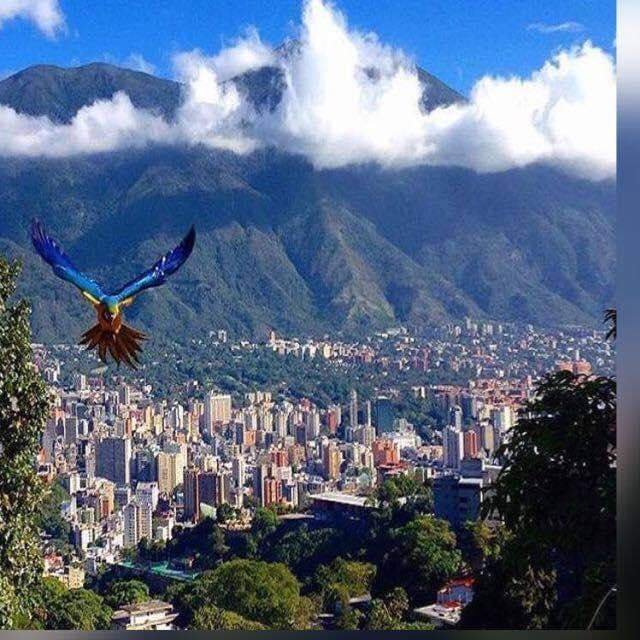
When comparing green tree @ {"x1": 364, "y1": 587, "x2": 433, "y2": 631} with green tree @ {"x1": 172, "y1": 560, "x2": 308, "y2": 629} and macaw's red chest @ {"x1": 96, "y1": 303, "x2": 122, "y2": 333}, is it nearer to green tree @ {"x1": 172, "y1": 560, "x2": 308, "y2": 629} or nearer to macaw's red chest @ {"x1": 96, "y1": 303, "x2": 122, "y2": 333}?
green tree @ {"x1": 172, "y1": 560, "x2": 308, "y2": 629}

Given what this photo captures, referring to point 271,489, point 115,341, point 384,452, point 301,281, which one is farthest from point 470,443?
point 115,341

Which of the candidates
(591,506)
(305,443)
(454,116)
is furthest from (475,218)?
(591,506)

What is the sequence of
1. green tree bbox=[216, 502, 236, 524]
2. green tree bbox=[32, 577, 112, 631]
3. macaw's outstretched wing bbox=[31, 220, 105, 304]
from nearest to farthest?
macaw's outstretched wing bbox=[31, 220, 105, 304] → green tree bbox=[32, 577, 112, 631] → green tree bbox=[216, 502, 236, 524]

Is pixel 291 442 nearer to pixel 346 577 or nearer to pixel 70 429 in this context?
pixel 346 577

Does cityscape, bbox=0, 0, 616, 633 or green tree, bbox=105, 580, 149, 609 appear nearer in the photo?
cityscape, bbox=0, 0, 616, 633

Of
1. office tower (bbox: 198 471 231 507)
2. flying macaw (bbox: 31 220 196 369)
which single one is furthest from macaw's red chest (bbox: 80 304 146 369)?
office tower (bbox: 198 471 231 507)

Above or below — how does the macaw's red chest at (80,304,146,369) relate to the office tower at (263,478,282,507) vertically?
above

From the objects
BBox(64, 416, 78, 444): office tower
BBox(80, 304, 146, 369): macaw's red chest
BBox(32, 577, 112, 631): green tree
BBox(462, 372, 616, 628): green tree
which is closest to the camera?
BBox(462, 372, 616, 628): green tree
